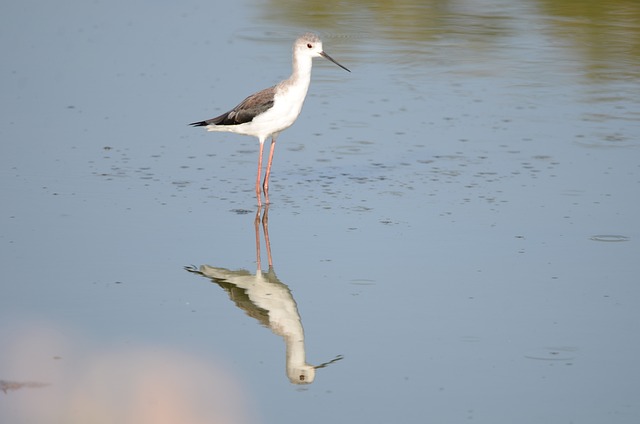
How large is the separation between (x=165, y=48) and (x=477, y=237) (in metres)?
6.58

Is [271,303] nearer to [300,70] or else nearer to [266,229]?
[266,229]

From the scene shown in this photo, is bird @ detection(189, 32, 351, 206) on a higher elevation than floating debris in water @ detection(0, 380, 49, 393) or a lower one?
higher

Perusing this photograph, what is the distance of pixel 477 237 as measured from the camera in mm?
7789

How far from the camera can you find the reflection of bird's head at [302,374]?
5668 mm

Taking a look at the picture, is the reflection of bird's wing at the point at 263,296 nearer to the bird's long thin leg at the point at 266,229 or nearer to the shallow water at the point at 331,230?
the shallow water at the point at 331,230

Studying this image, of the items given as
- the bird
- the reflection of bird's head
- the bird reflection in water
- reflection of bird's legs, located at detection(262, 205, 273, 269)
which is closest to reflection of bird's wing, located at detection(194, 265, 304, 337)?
the bird reflection in water

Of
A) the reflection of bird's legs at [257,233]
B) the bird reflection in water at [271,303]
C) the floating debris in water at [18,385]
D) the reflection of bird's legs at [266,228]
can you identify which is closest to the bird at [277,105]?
the reflection of bird's legs at [266,228]

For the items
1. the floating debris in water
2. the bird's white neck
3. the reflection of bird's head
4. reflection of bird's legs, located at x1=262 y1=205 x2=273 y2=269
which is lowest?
reflection of bird's legs, located at x1=262 y1=205 x2=273 y2=269

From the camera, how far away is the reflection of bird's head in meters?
5.67

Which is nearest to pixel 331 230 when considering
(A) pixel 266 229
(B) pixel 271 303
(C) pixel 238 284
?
(A) pixel 266 229

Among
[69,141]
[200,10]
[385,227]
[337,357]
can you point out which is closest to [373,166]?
[385,227]

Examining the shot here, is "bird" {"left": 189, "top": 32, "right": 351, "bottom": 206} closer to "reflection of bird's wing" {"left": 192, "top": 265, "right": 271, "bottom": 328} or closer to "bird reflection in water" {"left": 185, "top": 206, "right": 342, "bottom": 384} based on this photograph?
"bird reflection in water" {"left": 185, "top": 206, "right": 342, "bottom": 384}

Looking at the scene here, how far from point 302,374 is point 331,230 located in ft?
7.49

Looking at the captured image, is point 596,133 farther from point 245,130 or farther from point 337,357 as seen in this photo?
point 337,357
